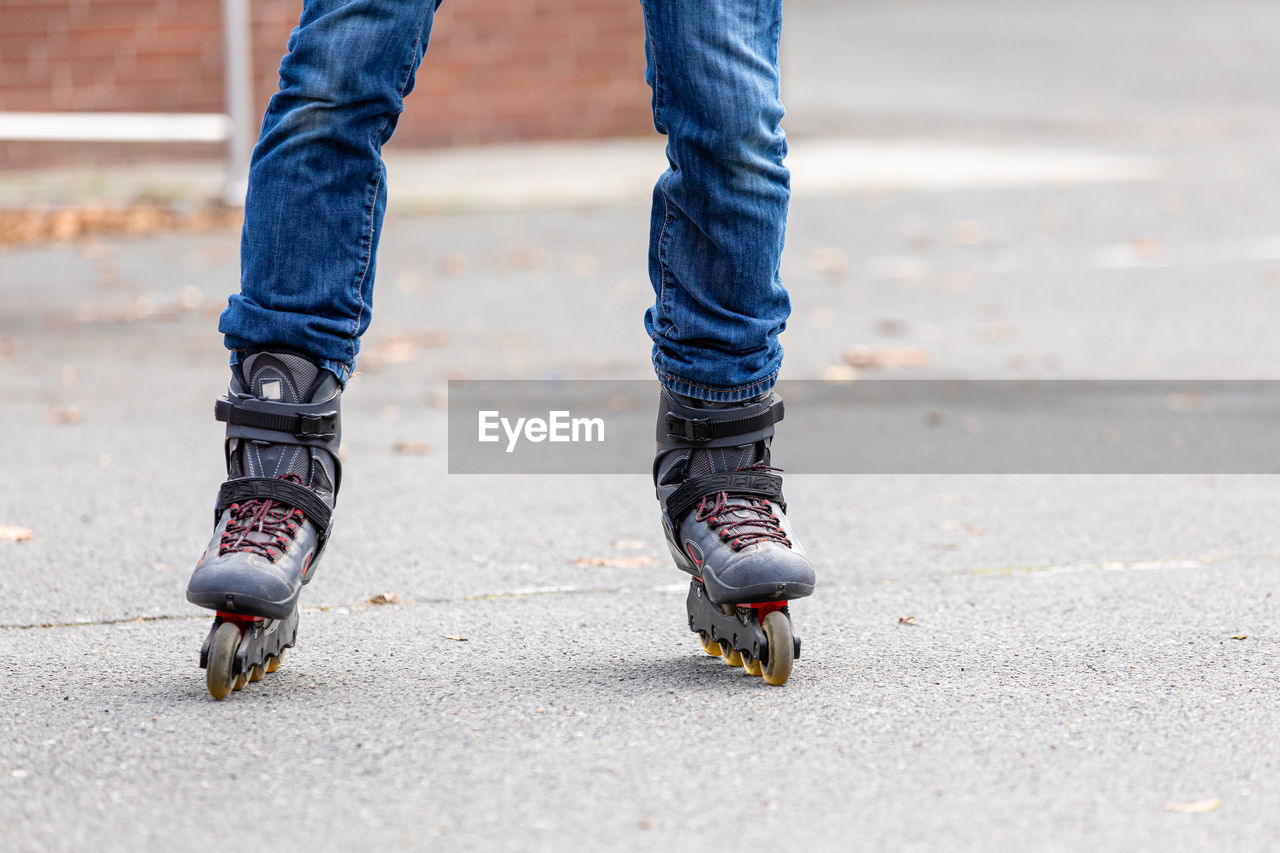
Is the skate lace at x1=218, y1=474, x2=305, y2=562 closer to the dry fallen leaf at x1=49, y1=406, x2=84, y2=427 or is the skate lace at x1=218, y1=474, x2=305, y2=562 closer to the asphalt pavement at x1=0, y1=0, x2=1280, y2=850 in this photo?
the asphalt pavement at x1=0, y1=0, x2=1280, y2=850

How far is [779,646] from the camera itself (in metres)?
2.53

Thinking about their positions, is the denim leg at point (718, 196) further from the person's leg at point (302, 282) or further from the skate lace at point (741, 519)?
the person's leg at point (302, 282)

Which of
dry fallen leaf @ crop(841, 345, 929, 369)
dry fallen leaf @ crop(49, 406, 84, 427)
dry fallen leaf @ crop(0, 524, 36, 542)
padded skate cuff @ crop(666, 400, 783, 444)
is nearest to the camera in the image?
padded skate cuff @ crop(666, 400, 783, 444)

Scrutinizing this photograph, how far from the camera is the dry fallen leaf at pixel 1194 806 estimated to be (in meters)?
2.08

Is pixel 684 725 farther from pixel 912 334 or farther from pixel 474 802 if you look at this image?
pixel 912 334

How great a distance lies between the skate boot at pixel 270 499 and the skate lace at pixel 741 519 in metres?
0.59

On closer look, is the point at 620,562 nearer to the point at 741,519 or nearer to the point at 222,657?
the point at 741,519

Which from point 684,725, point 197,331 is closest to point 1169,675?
point 684,725

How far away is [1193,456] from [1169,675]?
2.26 m

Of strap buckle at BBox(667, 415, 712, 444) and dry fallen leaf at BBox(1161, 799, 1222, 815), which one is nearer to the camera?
dry fallen leaf at BBox(1161, 799, 1222, 815)

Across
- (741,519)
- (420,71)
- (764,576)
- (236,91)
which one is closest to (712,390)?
(741,519)

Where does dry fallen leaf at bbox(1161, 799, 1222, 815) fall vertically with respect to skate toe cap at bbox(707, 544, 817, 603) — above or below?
below

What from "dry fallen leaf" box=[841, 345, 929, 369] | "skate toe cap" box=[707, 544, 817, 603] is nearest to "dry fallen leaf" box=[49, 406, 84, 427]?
"dry fallen leaf" box=[841, 345, 929, 369]

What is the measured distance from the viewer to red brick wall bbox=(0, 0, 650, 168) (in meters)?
12.0
